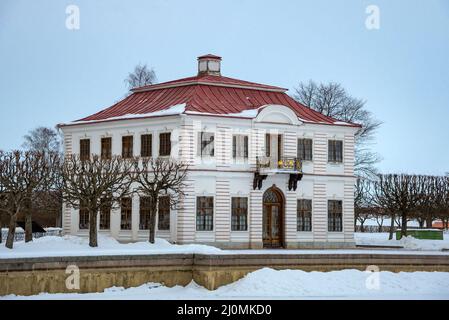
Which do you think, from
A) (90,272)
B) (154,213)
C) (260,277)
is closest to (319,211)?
(154,213)

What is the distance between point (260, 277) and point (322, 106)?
35077mm

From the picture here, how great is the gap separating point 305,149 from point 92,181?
46.2 feet

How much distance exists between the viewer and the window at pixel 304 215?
56.3 meters

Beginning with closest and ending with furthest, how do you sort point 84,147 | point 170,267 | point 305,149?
point 170,267 → point 305,149 → point 84,147

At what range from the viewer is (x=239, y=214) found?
5444cm

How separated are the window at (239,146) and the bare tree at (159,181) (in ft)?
10.0

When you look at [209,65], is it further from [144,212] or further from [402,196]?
[402,196]

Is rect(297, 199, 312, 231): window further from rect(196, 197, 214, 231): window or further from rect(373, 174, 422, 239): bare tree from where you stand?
rect(373, 174, 422, 239): bare tree

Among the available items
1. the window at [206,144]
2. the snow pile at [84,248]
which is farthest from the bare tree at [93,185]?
→ the window at [206,144]

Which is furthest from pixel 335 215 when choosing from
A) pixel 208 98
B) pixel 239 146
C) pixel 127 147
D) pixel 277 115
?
pixel 127 147

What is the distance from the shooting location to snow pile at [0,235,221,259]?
3903 cm

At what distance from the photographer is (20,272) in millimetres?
37094

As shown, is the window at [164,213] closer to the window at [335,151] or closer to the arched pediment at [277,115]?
the arched pediment at [277,115]
